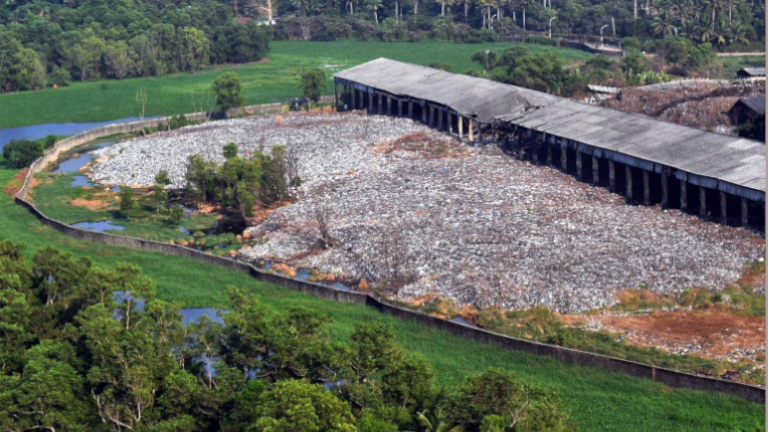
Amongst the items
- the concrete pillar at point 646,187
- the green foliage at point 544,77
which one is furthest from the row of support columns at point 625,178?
the green foliage at point 544,77

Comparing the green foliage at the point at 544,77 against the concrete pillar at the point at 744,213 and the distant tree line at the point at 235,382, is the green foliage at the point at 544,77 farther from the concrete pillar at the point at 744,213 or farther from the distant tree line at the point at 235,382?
the distant tree line at the point at 235,382

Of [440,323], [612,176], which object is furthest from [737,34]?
[440,323]

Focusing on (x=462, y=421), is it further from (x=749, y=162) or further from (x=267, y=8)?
(x=267, y=8)

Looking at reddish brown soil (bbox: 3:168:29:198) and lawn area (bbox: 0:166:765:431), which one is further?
reddish brown soil (bbox: 3:168:29:198)

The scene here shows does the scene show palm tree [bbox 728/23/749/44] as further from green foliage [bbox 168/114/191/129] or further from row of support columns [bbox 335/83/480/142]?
green foliage [bbox 168/114/191/129]

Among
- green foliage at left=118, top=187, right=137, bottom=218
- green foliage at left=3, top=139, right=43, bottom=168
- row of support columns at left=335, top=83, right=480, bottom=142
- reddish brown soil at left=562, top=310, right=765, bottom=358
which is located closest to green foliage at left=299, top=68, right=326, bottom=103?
row of support columns at left=335, top=83, right=480, bottom=142

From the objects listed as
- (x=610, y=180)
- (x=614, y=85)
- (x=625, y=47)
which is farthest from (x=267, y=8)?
(x=610, y=180)
